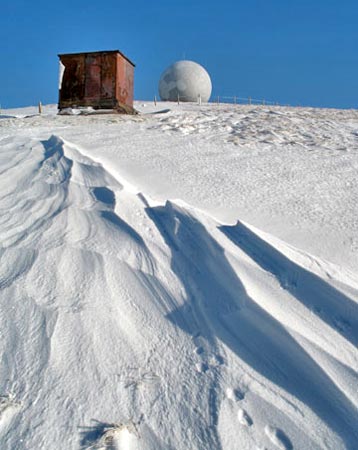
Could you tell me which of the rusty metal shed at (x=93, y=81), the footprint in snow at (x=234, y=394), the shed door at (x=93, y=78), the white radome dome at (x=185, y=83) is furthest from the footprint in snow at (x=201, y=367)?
the white radome dome at (x=185, y=83)

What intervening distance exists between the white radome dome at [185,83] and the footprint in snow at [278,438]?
2210 centimetres

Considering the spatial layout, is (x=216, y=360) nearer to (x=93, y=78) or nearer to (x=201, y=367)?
(x=201, y=367)

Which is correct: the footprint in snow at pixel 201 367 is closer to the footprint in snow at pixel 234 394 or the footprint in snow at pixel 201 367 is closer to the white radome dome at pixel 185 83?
the footprint in snow at pixel 234 394

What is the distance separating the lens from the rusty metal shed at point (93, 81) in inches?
371

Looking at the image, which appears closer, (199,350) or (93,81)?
(199,350)

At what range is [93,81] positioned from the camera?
9523mm

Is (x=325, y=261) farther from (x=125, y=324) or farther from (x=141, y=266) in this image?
(x=125, y=324)

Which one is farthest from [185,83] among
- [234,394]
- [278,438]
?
[278,438]

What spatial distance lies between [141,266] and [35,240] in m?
0.64

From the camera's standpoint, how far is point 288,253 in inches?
78.4

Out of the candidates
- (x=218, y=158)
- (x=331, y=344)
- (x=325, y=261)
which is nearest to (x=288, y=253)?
(x=325, y=261)

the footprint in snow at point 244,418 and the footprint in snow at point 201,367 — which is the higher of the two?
the footprint in snow at point 201,367

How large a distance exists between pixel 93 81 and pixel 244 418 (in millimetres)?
9561

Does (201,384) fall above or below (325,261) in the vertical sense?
below
